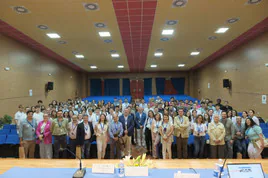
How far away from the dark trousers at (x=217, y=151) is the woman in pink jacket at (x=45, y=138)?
4284mm

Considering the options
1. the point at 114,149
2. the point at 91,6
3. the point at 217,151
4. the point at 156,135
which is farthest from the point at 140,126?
the point at 91,6

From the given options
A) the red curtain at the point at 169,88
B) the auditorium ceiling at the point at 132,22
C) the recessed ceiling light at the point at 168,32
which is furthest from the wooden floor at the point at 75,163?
the red curtain at the point at 169,88

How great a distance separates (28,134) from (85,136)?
1499 mm

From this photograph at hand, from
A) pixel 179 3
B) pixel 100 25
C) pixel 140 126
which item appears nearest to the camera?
pixel 179 3

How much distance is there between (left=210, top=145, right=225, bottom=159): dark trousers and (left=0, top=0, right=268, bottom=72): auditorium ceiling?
12.6 ft

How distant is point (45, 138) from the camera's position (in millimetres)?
4637

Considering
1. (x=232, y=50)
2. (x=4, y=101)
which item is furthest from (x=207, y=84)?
(x=4, y=101)

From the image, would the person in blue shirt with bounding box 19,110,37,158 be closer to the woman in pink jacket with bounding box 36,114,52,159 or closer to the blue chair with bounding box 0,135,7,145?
the woman in pink jacket with bounding box 36,114,52,159

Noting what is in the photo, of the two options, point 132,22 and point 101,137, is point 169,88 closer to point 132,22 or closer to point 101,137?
point 132,22

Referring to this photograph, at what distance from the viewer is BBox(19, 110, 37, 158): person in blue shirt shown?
185 inches

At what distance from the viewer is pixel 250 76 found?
343 inches

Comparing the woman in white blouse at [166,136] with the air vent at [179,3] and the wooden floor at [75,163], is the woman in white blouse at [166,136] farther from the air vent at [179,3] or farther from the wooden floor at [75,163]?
the air vent at [179,3]

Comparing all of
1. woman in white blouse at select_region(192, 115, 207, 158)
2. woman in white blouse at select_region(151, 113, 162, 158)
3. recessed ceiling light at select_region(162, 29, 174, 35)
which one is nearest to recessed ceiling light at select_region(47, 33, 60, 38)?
recessed ceiling light at select_region(162, 29, 174, 35)

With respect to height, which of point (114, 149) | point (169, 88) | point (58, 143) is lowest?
point (114, 149)
